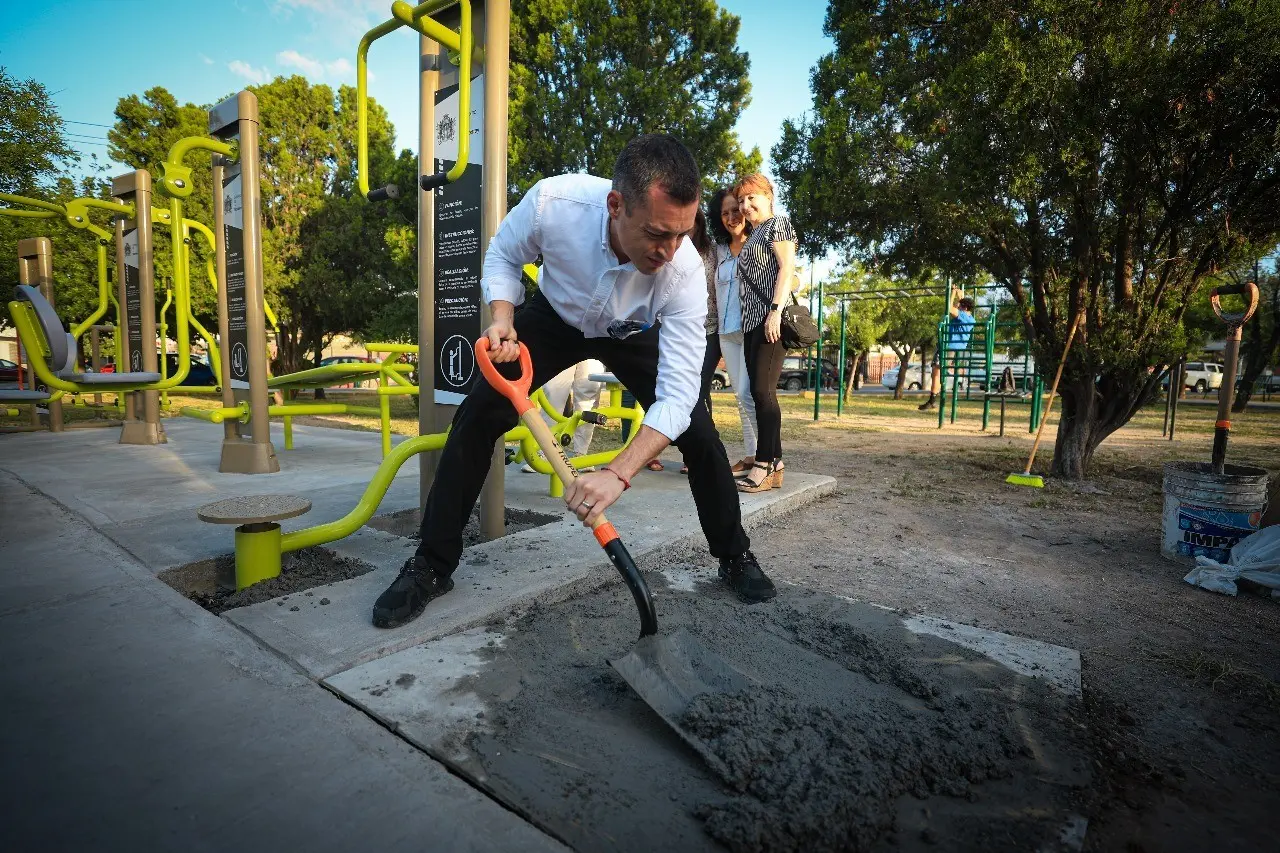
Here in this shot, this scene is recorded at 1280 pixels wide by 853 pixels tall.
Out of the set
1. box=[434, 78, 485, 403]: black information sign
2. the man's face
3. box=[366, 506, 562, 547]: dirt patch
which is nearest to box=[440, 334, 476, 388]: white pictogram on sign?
box=[434, 78, 485, 403]: black information sign

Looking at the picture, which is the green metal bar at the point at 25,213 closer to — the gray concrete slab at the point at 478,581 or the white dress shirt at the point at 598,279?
the gray concrete slab at the point at 478,581

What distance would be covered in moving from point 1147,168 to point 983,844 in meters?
4.42

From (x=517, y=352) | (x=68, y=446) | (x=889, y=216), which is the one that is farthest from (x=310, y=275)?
(x=517, y=352)

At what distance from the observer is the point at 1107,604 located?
7.75ft

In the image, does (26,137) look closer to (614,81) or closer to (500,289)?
(614,81)

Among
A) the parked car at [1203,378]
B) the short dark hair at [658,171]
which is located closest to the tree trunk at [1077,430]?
the short dark hair at [658,171]

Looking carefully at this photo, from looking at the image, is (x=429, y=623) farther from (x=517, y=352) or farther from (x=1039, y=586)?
(x=1039, y=586)

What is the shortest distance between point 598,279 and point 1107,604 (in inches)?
86.1

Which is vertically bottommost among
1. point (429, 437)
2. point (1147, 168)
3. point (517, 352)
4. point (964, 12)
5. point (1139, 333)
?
point (429, 437)

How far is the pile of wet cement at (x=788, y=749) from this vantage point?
1.14 m

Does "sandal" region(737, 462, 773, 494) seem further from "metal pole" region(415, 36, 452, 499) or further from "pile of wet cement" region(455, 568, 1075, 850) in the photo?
"pile of wet cement" region(455, 568, 1075, 850)

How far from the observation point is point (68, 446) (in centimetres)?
577

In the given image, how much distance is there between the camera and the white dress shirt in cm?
193

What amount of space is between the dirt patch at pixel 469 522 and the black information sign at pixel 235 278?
213 cm
